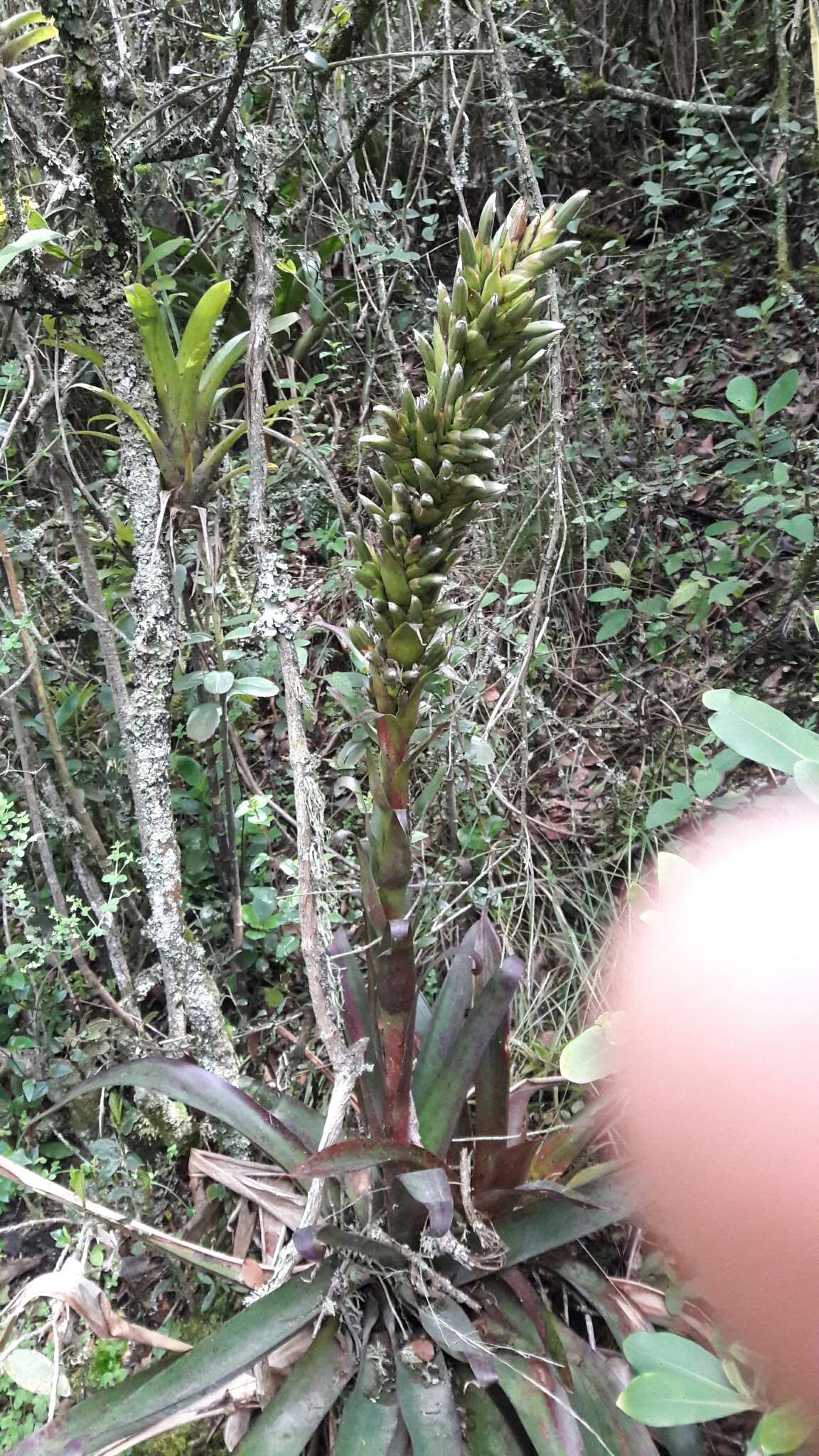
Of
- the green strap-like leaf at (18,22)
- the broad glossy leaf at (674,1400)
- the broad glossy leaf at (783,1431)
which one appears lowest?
the broad glossy leaf at (674,1400)

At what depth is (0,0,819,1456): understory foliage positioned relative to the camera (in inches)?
48.9

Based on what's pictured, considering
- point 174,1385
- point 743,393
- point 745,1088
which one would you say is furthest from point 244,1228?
point 743,393

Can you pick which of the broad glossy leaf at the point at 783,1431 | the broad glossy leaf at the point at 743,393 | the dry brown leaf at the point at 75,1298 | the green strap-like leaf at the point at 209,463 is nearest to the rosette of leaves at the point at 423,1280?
the dry brown leaf at the point at 75,1298

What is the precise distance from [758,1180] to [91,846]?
6.06 ft

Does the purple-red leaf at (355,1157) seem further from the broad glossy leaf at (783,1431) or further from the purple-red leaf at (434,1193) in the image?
the broad glossy leaf at (783,1431)

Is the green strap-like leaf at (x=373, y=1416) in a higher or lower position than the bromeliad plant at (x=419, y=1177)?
lower

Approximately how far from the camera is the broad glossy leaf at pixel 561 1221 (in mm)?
1425

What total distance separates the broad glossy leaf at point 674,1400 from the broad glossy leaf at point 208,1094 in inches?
29.4

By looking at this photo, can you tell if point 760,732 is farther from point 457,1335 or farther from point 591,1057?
point 457,1335

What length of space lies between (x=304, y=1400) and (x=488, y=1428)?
304 millimetres

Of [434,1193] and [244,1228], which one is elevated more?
[434,1193]

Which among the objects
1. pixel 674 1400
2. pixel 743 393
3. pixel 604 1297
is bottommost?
pixel 604 1297

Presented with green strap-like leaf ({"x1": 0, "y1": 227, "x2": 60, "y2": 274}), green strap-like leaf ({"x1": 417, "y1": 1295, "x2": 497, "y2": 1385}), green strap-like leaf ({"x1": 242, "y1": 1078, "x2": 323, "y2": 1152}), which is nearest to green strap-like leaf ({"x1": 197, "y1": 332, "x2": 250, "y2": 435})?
green strap-like leaf ({"x1": 0, "y1": 227, "x2": 60, "y2": 274})

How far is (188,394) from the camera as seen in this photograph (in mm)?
1820
